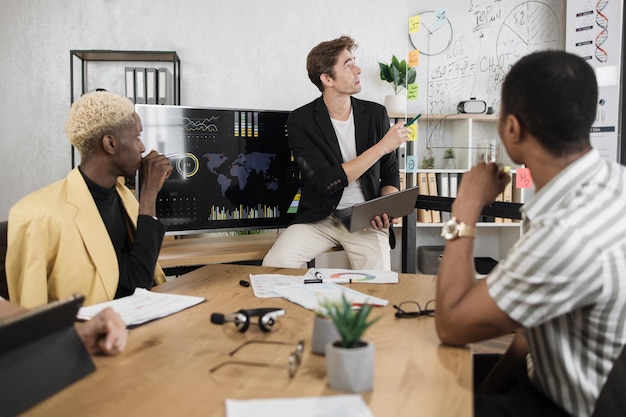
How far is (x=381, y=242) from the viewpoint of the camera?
2764mm

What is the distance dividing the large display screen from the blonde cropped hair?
44.0 inches

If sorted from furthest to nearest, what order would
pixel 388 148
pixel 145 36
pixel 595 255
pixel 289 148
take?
pixel 145 36 < pixel 289 148 < pixel 388 148 < pixel 595 255

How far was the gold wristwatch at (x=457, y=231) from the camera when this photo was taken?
114 cm

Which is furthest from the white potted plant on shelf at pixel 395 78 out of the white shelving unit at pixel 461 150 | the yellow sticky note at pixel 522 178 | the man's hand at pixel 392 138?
the yellow sticky note at pixel 522 178

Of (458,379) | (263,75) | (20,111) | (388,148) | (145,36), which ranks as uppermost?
(145,36)

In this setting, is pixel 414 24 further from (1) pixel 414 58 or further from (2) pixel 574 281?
(2) pixel 574 281

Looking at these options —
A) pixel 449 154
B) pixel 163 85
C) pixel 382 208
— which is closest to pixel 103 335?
pixel 382 208

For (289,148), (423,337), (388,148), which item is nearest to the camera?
(423,337)

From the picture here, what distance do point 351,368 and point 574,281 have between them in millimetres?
391

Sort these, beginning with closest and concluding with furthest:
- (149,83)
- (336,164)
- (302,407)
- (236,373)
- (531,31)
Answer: (302,407), (236,373), (531,31), (336,164), (149,83)

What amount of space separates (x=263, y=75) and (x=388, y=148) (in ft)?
6.15

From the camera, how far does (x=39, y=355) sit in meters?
0.84

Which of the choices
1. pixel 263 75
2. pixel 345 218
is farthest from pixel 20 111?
pixel 345 218

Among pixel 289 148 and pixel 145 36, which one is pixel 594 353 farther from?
pixel 145 36
